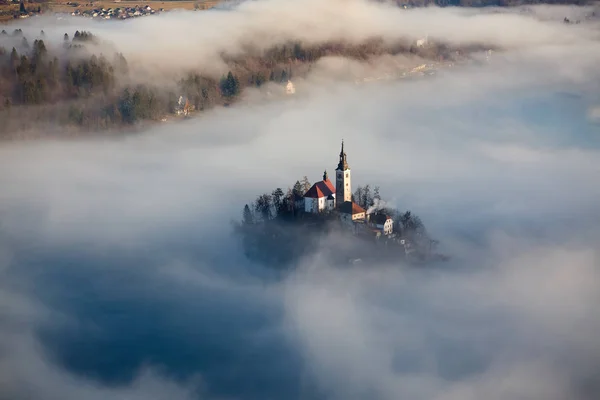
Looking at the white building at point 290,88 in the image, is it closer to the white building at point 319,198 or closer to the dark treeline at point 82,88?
the dark treeline at point 82,88

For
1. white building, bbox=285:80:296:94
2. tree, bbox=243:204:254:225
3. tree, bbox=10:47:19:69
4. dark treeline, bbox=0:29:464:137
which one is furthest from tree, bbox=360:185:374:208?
white building, bbox=285:80:296:94

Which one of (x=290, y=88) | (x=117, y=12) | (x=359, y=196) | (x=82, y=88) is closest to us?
(x=359, y=196)

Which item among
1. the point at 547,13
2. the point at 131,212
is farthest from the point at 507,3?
the point at 131,212

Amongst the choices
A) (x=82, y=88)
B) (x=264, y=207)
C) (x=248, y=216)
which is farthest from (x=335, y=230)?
(x=82, y=88)

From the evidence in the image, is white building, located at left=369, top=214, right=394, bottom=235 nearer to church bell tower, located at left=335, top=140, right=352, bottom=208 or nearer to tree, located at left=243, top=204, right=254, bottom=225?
church bell tower, located at left=335, top=140, right=352, bottom=208

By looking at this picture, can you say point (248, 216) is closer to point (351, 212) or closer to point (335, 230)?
point (335, 230)

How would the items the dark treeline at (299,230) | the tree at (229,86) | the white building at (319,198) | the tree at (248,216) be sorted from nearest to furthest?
the white building at (319,198), the dark treeline at (299,230), the tree at (248,216), the tree at (229,86)

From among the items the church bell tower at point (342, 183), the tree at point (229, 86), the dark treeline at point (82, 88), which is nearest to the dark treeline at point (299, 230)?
the church bell tower at point (342, 183)
